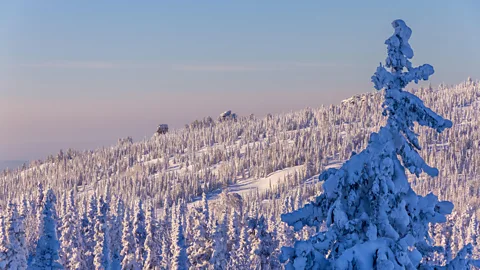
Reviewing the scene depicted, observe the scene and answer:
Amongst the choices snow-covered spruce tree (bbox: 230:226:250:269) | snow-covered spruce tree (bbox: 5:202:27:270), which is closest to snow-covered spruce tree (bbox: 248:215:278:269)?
snow-covered spruce tree (bbox: 230:226:250:269)

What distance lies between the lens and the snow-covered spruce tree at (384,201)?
30.3 feet

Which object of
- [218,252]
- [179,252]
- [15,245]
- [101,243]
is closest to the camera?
[15,245]

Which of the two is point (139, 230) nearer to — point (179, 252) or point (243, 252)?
point (179, 252)

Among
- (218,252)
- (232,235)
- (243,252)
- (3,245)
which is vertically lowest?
(232,235)

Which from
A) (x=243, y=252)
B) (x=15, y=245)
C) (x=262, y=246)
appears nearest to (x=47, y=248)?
(x=15, y=245)

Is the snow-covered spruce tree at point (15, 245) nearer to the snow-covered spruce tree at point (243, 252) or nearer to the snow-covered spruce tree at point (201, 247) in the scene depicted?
the snow-covered spruce tree at point (201, 247)

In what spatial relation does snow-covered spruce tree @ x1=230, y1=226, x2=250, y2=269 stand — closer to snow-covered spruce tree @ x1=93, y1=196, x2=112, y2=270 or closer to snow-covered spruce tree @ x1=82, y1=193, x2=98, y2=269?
snow-covered spruce tree @ x1=93, y1=196, x2=112, y2=270

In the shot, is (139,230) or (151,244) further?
(139,230)

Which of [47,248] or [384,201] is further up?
[384,201]

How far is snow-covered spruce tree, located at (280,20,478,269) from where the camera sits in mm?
9242

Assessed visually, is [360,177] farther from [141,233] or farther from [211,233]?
[141,233]

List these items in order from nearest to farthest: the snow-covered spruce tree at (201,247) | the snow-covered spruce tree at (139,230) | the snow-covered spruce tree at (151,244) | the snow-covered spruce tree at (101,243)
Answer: the snow-covered spruce tree at (201,247) < the snow-covered spruce tree at (151,244) < the snow-covered spruce tree at (101,243) < the snow-covered spruce tree at (139,230)

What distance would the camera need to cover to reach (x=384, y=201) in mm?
9602

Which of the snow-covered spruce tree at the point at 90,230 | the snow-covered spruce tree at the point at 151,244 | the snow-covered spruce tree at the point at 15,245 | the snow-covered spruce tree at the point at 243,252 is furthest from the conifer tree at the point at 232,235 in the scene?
the snow-covered spruce tree at the point at 15,245
